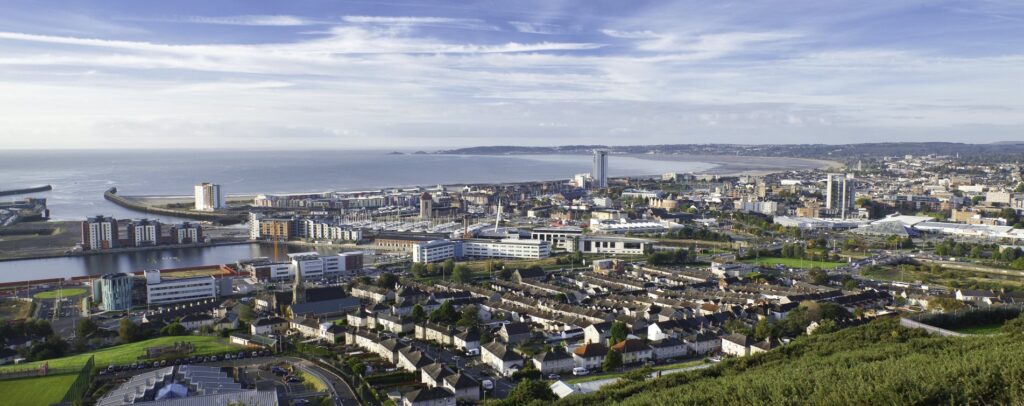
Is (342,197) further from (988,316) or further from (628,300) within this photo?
(988,316)

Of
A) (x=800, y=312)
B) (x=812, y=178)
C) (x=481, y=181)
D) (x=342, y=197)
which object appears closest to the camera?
(x=800, y=312)

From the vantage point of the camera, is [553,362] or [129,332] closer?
[553,362]

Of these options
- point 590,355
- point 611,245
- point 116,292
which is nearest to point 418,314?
point 590,355

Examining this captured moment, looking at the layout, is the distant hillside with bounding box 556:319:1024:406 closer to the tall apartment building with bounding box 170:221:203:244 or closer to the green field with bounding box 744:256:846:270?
the green field with bounding box 744:256:846:270

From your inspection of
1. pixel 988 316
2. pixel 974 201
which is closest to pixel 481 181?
pixel 974 201

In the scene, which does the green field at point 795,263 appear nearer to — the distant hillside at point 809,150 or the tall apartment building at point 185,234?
the tall apartment building at point 185,234

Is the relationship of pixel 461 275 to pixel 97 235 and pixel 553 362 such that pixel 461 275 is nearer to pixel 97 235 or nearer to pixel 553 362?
pixel 553 362

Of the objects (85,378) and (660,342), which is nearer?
(85,378)

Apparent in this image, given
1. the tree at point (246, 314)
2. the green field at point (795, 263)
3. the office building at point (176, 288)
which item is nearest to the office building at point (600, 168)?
the green field at point (795, 263)
